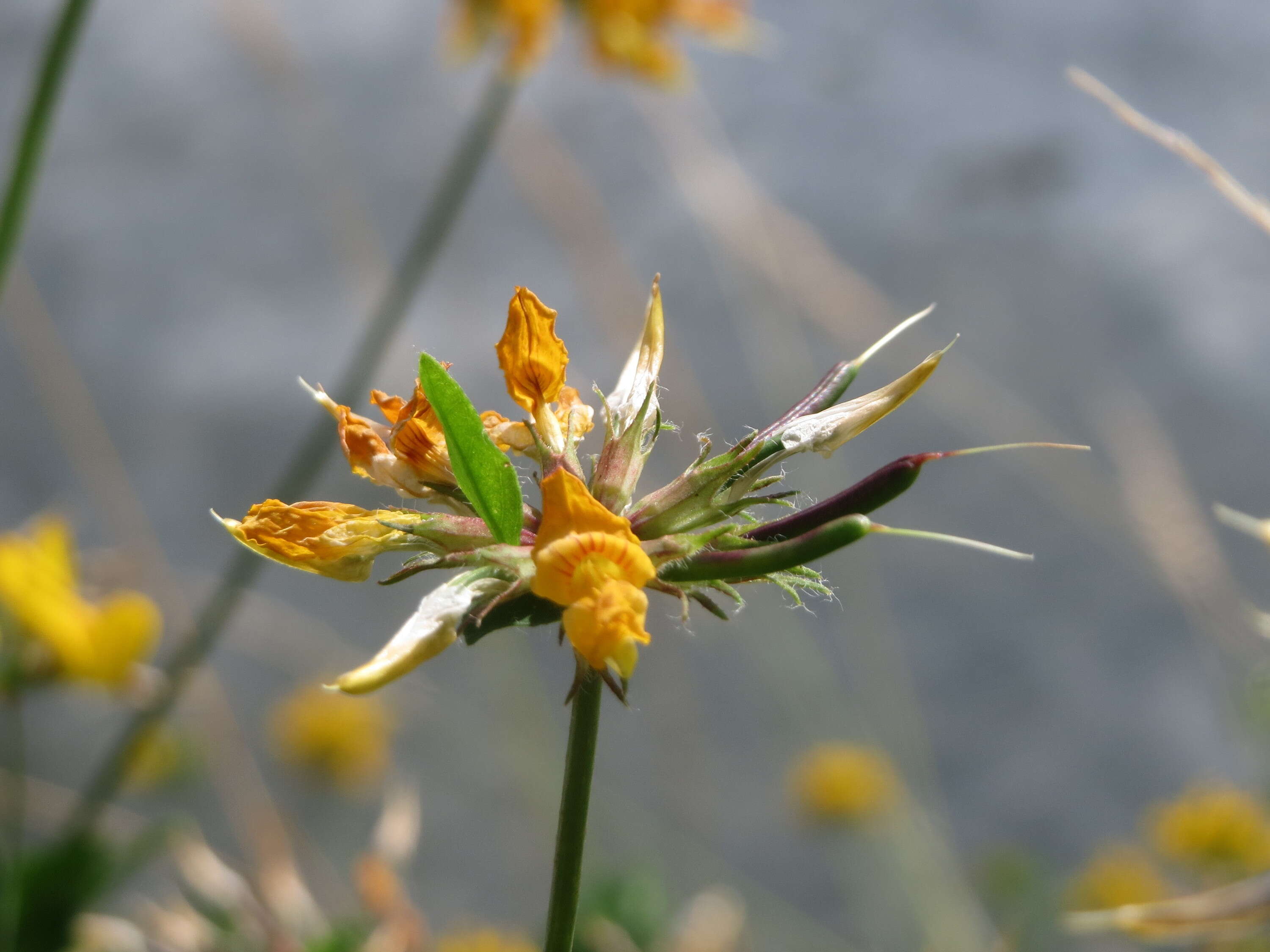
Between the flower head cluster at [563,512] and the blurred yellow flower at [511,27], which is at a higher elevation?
the blurred yellow flower at [511,27]

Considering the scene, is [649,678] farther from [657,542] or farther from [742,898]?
[657,542]

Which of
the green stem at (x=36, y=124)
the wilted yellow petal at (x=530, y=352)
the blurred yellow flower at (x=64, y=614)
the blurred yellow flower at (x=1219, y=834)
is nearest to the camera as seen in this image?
the wilted yellow petal at (x=530, y=352)

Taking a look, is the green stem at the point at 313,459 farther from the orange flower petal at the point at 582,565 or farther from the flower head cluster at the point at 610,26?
the orange flower petal at the point at 582,565

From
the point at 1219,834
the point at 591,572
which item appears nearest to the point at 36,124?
the point at 591,572

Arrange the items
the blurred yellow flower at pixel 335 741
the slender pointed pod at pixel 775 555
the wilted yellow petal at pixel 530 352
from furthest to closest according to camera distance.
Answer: the blurred yellow flower at pixel 335 741
the wilted yellow petal at pixel 530 352
the slender pointed pod at pixel 775 555

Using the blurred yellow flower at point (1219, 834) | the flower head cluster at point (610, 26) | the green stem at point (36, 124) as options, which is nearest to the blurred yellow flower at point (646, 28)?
the flower head cluster at point (610, 26)

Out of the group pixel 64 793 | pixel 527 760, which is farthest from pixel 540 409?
pixel 527 760
